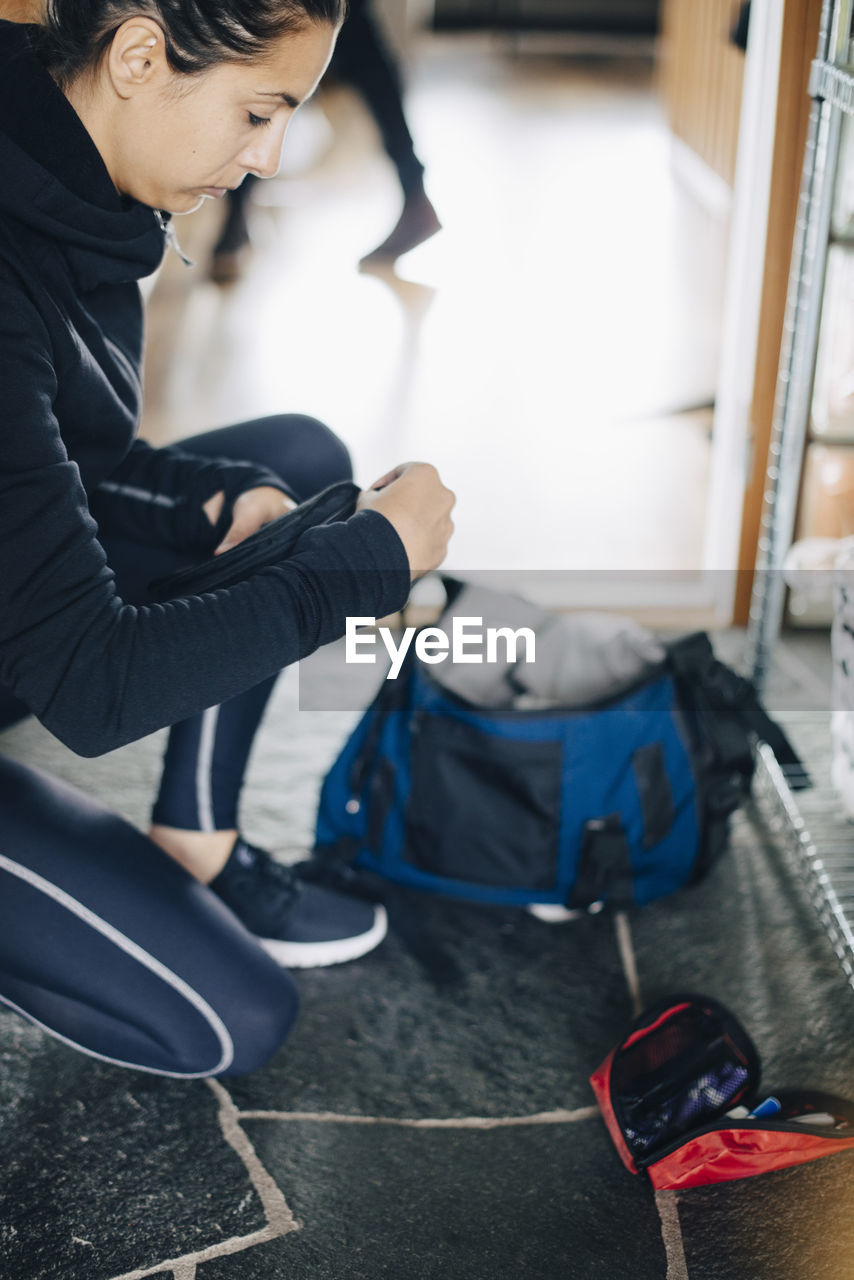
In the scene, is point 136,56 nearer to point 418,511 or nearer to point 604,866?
point 418,511

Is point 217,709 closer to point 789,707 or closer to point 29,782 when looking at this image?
point 29,782

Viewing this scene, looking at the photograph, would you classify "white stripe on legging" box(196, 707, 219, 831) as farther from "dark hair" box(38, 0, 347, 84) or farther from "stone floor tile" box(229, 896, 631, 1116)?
"dark hair" box(38, 0, 347, 84)

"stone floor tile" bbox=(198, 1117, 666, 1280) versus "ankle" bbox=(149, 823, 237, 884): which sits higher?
"ankle" bbox=(149, 823, 237, 884)

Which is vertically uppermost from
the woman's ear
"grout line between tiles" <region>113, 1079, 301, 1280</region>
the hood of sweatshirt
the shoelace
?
the woman's ear

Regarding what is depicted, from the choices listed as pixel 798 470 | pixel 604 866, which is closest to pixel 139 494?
pixel 604 866

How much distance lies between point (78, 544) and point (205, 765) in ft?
1.33

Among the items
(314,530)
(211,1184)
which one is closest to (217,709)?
(314,530)

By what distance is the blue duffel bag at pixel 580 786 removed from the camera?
1230 millimetres

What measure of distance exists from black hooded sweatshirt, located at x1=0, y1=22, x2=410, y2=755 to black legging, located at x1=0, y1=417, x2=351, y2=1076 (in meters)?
0.18

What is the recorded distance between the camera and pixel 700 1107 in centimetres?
98

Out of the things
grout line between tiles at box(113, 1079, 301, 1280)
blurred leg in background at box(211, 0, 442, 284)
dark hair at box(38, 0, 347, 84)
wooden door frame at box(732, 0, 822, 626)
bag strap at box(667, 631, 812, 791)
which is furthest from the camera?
blurred leg in background at box(211, 0, 442, 284)

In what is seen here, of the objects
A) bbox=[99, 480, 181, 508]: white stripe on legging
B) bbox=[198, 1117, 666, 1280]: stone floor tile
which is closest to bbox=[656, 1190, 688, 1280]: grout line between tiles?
bbox=[198, 1117, 666, 1280]: stone floor tile

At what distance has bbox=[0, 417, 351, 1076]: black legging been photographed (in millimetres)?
947

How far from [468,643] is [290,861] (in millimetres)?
342
